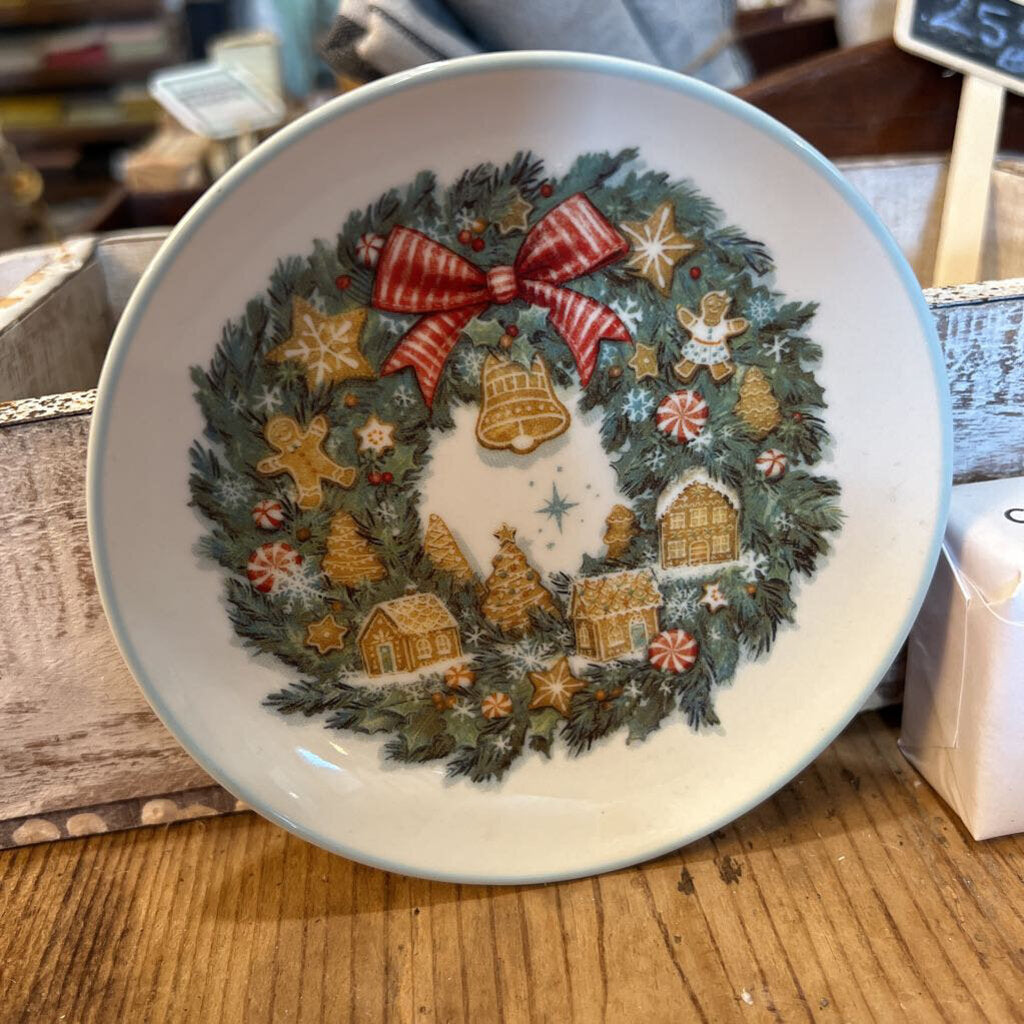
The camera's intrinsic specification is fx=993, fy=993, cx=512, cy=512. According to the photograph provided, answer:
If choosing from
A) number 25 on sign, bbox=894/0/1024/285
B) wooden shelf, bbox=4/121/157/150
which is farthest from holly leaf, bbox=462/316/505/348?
wooden shelf, bbox=4/121/157/150

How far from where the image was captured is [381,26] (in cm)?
79

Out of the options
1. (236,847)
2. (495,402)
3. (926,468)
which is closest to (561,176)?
(495,402)

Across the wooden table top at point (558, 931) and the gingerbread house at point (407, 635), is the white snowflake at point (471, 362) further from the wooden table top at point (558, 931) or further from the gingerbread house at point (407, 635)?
the wooden table top at point (558, 931)

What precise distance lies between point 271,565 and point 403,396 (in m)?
0.13

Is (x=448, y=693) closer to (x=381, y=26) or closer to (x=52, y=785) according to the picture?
(x=52, y=785)

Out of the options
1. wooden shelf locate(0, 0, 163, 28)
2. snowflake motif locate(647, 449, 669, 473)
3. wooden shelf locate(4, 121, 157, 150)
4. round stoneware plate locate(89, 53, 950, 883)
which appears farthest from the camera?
wooden shelf locate(4, 121, 157, 150)

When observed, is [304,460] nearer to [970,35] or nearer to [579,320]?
[579,320]

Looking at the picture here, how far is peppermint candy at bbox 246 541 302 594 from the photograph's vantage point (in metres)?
0.59

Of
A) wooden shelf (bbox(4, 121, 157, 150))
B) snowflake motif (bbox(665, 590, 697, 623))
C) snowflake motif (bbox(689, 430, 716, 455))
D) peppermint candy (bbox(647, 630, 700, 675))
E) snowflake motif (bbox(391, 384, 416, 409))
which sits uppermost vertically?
snowflake motif (bbox(391, 384, 416, 409))

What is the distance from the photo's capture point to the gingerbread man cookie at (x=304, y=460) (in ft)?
1.90

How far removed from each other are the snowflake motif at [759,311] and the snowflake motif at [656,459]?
0.10 meters

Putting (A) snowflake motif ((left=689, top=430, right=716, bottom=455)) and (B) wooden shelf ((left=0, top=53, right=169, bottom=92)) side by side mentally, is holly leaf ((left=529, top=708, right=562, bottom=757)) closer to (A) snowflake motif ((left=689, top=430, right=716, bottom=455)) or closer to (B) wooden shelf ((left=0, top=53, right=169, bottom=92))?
(A) snowflake motif ((left=689, top=430, right=716, bottom=455))

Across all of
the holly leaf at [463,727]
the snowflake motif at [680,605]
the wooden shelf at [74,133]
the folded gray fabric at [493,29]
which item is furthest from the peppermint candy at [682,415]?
the wooden shelf at [74,133]

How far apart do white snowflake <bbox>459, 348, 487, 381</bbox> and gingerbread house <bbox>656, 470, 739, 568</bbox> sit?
145 mm
